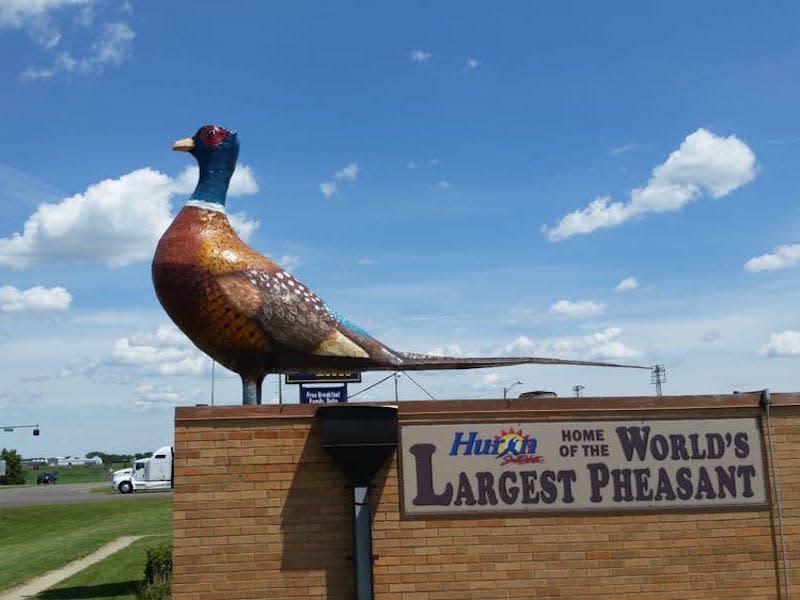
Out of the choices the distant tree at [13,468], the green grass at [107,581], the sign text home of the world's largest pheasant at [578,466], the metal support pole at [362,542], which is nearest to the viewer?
the metal support pole at [362,542]

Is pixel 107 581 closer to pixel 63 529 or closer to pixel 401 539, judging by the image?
pixel 401 539

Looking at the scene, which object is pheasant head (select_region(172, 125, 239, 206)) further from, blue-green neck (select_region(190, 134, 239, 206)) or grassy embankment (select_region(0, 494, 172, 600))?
grassy embankment (select_region(0, 494, 172, 600))

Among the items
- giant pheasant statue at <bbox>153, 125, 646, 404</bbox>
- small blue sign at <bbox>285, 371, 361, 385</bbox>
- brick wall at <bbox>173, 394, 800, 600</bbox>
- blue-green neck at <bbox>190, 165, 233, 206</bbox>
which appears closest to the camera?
brick wall at <bbox>173, 394, 800, 600</bbox>

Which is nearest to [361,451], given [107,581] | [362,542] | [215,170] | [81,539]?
[362,542]

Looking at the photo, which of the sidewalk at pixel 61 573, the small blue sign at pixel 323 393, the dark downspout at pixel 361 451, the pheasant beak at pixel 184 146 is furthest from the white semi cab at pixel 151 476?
the dark downspout at pixel 361 451

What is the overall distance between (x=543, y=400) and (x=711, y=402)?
6.69 feet

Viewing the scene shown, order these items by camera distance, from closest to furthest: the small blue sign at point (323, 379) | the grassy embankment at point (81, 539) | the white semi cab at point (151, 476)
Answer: the grassy embankment at point (81, 539)
the small blue sign at point (323, 379)
the white semi cab at point (151, 476)

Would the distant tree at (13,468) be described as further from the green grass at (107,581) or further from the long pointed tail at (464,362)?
the long pointed tail at (464,362)

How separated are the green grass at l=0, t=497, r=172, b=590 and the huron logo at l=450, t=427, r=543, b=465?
12109mm

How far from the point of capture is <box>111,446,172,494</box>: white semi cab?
44594 millimetres

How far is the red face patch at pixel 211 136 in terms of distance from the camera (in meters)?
11.0

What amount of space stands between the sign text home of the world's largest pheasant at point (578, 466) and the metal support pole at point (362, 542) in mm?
493

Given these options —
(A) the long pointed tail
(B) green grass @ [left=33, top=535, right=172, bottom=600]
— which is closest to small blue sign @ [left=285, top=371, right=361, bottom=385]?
(B) green grass @ [left=33, top=535, right=172, bottom=600]

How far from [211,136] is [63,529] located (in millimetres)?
20720
